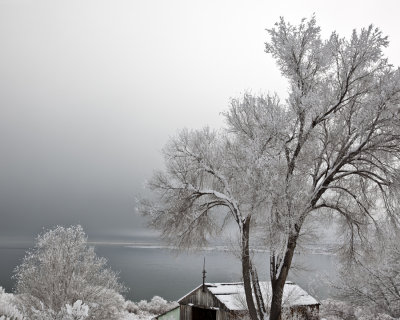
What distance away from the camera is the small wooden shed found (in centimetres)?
2114

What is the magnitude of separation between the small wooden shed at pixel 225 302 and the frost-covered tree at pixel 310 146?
10.4 m

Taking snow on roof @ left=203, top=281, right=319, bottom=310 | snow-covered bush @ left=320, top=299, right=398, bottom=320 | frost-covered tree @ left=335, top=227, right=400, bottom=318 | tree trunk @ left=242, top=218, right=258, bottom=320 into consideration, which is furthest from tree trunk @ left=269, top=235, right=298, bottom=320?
snow on roof @ left=203, top=281, right=319, bottom=310

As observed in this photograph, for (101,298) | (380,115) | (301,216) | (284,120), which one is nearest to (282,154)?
(284,120)

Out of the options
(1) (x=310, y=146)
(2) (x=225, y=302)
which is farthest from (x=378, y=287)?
(1) (x=310, y=146)

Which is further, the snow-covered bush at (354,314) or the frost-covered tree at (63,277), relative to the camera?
the frost-covered tree at (63,277)

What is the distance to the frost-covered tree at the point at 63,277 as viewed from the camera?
24.1 m

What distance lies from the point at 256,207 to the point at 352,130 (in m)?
3.87

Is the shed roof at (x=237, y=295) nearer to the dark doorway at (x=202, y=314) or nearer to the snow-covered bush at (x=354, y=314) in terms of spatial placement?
the snow-covered bush at (x=354, y=314)

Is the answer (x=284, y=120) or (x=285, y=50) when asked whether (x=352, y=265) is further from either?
(x=285, y=50)

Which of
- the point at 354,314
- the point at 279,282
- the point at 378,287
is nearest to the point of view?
the point at 279,282

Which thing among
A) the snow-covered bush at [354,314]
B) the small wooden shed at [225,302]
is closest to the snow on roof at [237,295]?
the small wooden shed at [225,302]

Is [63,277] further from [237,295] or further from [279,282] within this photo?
[279,282]

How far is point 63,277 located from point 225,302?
12.4 metres

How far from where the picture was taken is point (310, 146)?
11.0 m
